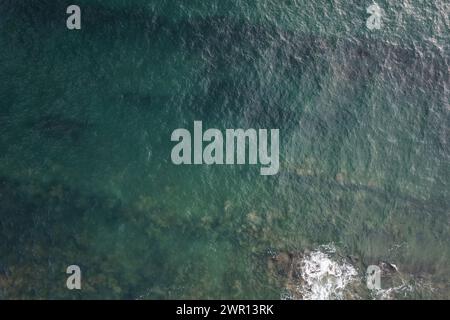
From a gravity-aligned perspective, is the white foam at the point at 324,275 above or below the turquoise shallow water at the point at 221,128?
below

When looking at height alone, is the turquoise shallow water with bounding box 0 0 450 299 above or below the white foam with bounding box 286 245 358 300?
above

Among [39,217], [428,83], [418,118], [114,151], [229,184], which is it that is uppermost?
[428,83]

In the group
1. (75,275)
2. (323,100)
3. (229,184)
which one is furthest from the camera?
(323,100)

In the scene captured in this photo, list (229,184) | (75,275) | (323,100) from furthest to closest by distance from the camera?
1. (323,100)
2. (229,184)
3. (75,275)

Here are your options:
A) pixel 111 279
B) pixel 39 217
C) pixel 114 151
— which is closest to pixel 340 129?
pixel 114 151

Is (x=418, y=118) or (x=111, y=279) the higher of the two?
(x=418, y=118)

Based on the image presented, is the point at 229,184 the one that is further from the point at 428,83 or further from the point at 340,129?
the point at 428,83

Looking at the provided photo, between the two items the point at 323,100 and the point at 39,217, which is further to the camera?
the point at 323,100
